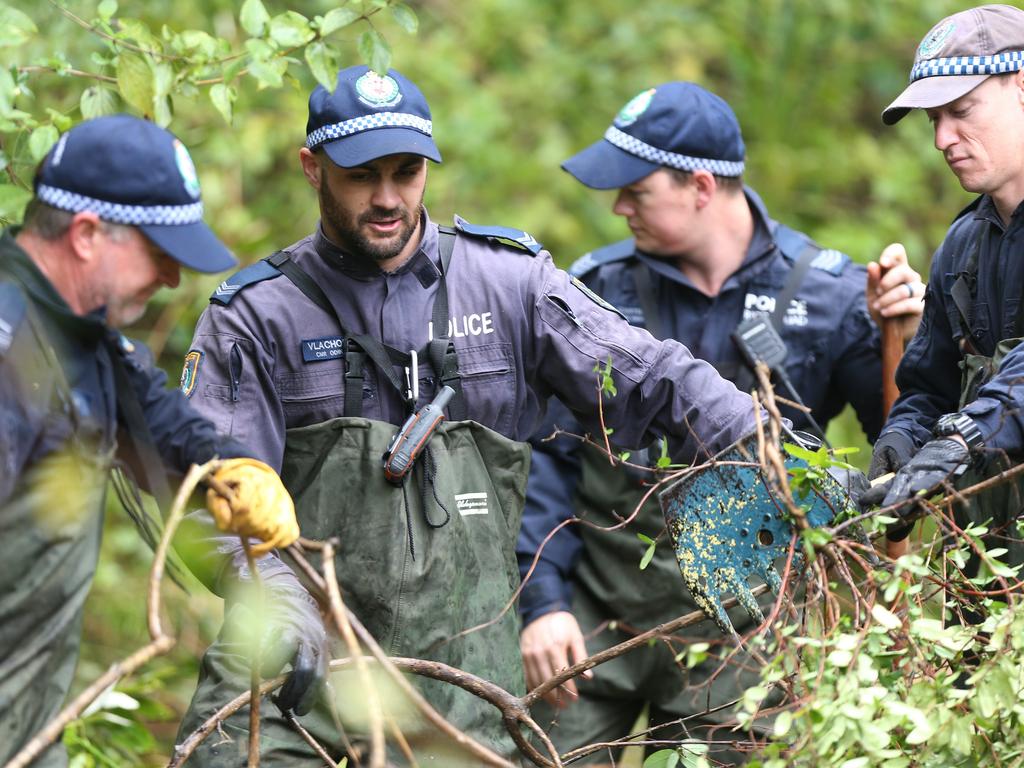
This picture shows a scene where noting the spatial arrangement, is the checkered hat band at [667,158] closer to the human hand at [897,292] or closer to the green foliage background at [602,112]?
the human hand at [897,292]

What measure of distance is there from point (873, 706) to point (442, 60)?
19.5 ft

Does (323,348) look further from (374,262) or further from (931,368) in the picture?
(931,368)

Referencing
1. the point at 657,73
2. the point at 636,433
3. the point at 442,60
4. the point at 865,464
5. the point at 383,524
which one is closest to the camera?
the point at 383,524

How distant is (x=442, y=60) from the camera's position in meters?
7.98

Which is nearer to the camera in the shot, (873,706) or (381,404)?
(873,706)

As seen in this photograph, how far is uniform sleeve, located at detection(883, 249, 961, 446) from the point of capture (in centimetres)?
366

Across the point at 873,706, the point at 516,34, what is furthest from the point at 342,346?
the point at 516,34

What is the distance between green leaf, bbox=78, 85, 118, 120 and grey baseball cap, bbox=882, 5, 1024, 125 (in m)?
2.05

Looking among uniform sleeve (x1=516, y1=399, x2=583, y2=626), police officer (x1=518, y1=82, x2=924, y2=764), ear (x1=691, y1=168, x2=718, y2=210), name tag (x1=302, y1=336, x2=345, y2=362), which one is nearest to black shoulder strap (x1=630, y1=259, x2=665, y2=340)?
police officer (x1=518, y1=82, x2=924, y2=764)

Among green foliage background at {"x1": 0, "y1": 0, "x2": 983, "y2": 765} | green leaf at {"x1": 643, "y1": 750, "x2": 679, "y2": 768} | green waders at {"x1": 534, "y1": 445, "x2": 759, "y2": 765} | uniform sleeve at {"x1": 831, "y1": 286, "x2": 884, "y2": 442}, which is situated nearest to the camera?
green leaf at {"x1": 643, "y1": 750, "x2": 679, "y2": 768}

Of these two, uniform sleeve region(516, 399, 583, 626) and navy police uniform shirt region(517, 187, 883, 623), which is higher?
navy police uniform shirt region(517, 187, 883, 623)

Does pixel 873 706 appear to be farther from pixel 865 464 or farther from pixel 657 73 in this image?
pixel 657 73

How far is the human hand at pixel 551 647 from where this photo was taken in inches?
166

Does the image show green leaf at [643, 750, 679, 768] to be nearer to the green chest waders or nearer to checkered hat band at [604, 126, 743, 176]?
the green chest waders
